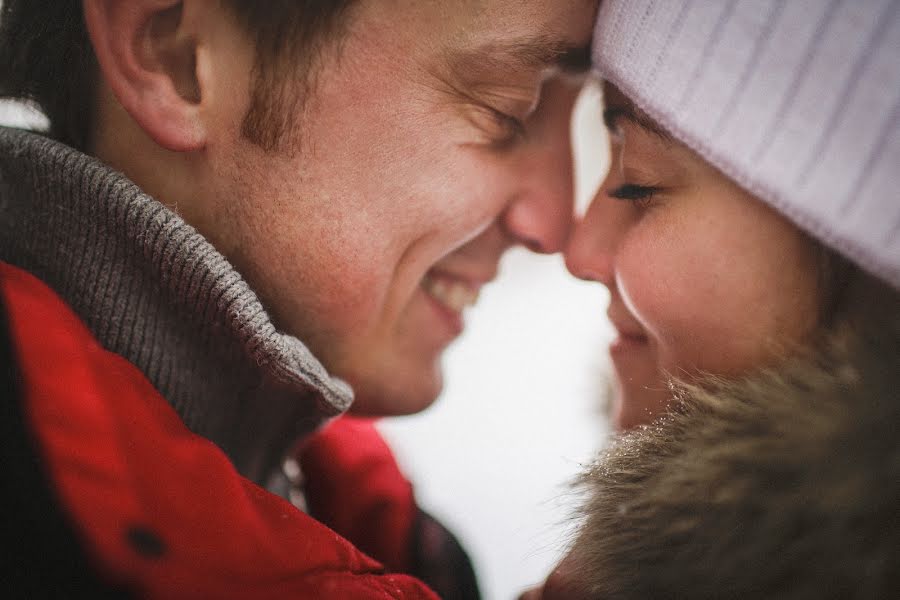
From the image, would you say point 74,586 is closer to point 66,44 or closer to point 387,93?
point 387,93

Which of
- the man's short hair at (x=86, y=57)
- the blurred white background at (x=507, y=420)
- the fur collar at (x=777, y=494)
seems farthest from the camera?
the blurred white background at (x=507, y=420)

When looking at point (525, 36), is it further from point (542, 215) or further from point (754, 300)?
point (754, 300)

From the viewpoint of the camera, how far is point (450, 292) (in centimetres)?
120

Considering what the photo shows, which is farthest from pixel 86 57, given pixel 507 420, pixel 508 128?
pixel 507 420

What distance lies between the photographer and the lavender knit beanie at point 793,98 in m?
0.66

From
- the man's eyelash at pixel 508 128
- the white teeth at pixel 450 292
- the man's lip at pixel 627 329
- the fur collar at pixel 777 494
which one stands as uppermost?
the man's eyelash at pixel 508 128

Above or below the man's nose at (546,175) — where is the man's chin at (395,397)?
below

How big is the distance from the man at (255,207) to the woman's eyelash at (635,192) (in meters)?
0.18

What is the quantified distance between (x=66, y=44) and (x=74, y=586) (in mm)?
823

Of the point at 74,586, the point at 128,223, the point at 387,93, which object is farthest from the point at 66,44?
the point at 74,586

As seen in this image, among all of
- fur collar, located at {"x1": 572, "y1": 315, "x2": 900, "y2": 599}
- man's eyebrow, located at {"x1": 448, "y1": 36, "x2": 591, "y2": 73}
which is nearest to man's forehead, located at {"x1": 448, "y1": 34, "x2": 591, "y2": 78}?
man's eyebrow, located at {"x1": 448, "y1": 36, "x2": 591, "y2": 73}

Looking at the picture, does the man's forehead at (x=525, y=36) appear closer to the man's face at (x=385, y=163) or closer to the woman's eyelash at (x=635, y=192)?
the man's face at (x=385, y=163)

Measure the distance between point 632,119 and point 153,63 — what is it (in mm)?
647

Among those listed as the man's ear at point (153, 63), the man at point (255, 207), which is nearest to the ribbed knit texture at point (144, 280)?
the man at point (255, 207)
